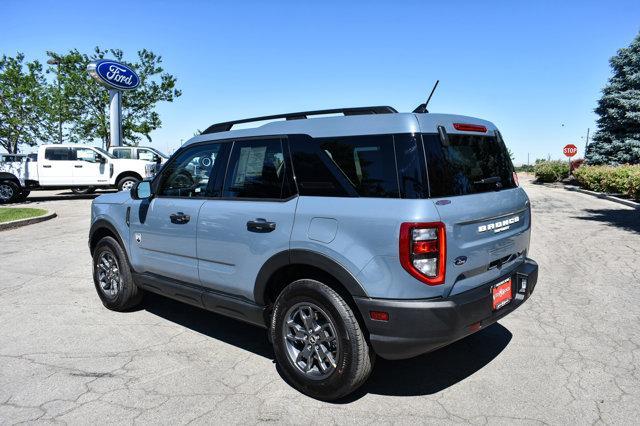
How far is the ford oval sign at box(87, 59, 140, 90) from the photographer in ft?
71.2

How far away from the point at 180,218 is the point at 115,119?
20.7m

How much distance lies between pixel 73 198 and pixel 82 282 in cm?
1440

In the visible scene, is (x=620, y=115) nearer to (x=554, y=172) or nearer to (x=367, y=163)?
(x=554, y=172)

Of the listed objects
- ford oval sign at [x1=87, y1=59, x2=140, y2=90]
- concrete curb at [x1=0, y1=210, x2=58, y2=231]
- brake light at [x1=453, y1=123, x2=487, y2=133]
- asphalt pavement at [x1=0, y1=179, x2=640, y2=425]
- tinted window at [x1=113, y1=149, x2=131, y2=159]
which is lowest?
concrete curb at [x1=0, y1=210, x2=58, y2=231]

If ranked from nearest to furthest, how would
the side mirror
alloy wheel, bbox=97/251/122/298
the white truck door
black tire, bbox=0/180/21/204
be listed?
the side mirror
alloy wheel, bbox=97/251/122/298
black tire, bbox=0/180/21/204
the white truck door

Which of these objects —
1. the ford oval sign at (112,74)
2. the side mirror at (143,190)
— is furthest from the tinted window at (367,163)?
the ford oval sign at (112,74)

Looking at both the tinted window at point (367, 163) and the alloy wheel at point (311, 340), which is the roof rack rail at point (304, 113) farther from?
the alloy wheel at point (311, 340)

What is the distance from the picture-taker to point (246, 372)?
3496mm

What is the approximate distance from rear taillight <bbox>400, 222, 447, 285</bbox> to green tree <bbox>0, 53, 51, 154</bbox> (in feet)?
114

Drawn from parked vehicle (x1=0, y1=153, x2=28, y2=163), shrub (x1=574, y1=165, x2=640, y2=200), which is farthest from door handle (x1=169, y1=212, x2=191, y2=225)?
shrub (x1=574, y1=165, x2=640, y2=200)

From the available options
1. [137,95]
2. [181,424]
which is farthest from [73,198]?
[181,424]

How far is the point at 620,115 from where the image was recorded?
1146 inches

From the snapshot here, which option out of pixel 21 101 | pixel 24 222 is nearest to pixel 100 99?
pixel 21 101

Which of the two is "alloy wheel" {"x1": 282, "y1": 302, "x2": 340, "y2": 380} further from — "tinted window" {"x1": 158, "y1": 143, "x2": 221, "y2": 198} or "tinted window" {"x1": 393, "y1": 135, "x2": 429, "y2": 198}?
"tinted window" {"x1": 158, "y1": 143, "x2": 221, "y2": 198}
